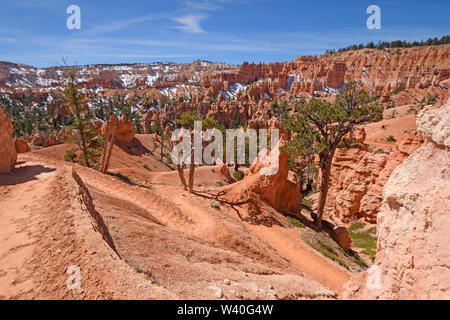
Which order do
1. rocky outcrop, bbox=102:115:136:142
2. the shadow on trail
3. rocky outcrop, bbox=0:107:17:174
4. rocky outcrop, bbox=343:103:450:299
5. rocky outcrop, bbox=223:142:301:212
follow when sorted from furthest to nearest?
rocky outcrop, bbox=102:115:136:142 < rocky outcrop, bbox=223:142:301:212 < rocky outcrop, bbox=0:107:17:174 < the shadow on trail < rocky outcrop, bbox=343:103:450:299

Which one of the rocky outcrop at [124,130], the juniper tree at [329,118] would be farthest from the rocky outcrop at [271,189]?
the rocky outcrop at [124,130]

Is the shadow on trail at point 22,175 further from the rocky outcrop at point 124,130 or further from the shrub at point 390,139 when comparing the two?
the shrub at point 390,139

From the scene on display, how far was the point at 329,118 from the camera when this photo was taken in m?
11.8

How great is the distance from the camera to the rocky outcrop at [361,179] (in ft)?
52.3

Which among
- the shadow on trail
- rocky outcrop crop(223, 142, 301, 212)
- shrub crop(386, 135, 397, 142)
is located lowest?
rocky outcrop crop(223, 142, 301, 212)

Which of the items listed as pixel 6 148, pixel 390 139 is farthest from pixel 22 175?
pixel 390 139

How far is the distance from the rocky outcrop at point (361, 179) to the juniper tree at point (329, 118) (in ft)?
15.3

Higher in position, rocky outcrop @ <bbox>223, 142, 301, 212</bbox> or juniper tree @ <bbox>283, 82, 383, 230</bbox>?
juniper tree @ <bbox>283, 82, 383, 230</bbox>

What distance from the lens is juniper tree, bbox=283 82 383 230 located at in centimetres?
1131

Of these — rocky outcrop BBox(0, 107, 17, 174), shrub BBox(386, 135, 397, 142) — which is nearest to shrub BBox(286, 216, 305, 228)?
rocky outcrop BBox(0, 107, 17, 174)

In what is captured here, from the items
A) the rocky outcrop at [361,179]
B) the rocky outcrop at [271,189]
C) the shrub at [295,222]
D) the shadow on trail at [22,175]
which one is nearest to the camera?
the shadow on trail at [22,175]

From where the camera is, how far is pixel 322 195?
13.1 meters

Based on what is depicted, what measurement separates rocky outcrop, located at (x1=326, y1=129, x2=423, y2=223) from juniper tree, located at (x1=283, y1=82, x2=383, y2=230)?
4.67 metres

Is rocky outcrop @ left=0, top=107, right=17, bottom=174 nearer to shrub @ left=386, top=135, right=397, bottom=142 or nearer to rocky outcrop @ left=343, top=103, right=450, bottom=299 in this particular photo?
rocky outcrop @ left=343, top=103, right=450, bottom=299
